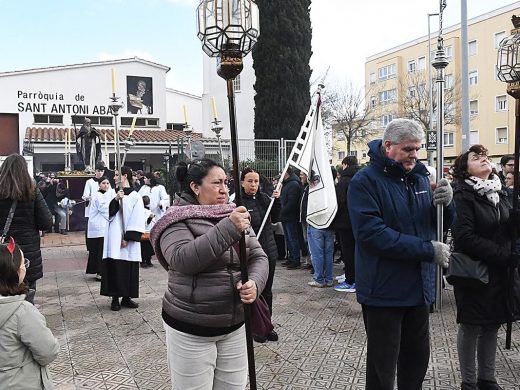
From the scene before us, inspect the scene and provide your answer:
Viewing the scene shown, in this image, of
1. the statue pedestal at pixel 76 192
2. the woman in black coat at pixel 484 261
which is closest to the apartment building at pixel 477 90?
the statue pedestal at pixel 76 192

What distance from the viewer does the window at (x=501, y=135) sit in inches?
1656

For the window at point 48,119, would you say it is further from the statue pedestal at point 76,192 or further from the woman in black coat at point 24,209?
the woman in black coat at point 24,209

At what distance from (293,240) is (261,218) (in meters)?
4.76

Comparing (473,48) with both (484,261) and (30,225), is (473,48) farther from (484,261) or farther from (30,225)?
(30,225)

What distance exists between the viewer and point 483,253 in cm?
397

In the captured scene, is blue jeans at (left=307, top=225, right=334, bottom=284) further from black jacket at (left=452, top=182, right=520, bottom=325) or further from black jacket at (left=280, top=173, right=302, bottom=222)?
black jacket at (left=452, top=182, right=520, bottom=325)

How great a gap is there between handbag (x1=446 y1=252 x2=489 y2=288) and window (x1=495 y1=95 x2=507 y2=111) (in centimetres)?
4217

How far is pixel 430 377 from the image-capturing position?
461cm

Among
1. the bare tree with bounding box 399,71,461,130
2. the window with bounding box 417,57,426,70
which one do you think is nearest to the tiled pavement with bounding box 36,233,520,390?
the bare tree with bounding box 399,71,461,130

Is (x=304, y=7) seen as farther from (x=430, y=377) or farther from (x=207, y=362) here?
(x=207, y=362)

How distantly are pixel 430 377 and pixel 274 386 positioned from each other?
1.38m

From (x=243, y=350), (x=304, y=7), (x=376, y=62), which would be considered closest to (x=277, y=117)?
(x=304, y=7)

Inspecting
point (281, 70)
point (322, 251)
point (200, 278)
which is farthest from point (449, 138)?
point (200, 278)

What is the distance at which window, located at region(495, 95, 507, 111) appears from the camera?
4161cm
